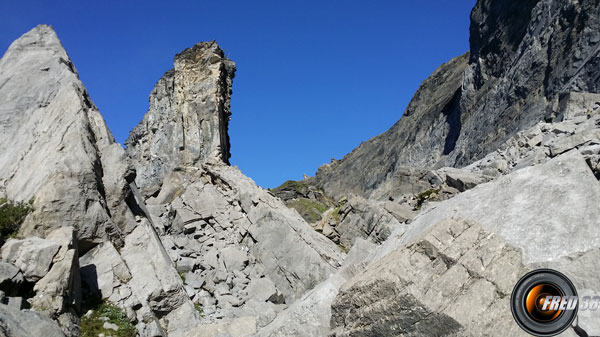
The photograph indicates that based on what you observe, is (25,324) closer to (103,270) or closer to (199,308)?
(103,270)

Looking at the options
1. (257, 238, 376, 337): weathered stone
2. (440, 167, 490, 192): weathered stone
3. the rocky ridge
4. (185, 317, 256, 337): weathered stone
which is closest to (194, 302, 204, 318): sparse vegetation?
the rocky ridge

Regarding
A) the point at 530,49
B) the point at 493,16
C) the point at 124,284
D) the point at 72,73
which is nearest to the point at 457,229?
the point at 124,284

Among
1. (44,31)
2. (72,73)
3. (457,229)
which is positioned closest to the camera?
(457,229)

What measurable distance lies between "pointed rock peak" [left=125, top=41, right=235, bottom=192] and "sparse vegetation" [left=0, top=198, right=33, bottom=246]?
53.8 ft

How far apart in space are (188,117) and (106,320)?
22748 millimetres

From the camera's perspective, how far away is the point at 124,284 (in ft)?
46.8

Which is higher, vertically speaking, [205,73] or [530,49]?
[530,49]

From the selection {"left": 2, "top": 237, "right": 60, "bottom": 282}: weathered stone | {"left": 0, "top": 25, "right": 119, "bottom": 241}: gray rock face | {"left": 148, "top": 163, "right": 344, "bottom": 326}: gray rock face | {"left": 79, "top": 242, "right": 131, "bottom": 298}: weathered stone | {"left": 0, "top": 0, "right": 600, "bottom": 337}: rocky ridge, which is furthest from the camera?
{"left": 148, "top": 163, "right": 344, "bottom": 326}: gray rock face

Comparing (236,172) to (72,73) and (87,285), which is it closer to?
(72,73)

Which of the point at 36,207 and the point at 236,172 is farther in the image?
the point at 236,172

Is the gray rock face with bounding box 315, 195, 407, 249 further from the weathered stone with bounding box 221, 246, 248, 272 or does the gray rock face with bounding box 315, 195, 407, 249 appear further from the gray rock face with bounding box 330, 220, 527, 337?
the gray rock face with bounding box 330, 220, 527, 337

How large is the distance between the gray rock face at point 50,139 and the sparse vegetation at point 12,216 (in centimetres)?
24

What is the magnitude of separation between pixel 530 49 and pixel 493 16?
2042cm

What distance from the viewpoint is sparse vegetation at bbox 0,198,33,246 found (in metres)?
13.1
